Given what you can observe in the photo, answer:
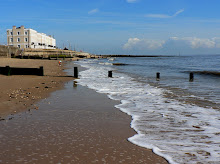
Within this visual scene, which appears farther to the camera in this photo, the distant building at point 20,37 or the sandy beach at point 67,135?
the distant building at point 20,37

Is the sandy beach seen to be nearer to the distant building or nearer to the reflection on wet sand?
the reflection on wet sand

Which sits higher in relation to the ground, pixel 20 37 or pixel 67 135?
pixel 20 37

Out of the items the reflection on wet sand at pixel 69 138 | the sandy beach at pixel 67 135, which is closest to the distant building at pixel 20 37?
the sandy beach at pixel 67 135

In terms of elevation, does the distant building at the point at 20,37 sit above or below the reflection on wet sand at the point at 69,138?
above

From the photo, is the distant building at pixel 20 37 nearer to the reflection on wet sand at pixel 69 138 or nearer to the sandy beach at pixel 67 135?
the sandy beach at pixel 67 135

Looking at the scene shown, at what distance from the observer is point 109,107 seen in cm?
817

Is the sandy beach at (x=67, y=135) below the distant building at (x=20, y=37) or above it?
below

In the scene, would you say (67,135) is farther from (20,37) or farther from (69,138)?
(20,37)

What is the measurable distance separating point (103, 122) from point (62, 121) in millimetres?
1138

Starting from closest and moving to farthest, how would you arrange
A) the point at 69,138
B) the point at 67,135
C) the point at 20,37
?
1. the point at 69,138
2. the point at 67,135
3. the point at 20,37

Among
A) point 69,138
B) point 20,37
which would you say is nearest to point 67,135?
point 69,138

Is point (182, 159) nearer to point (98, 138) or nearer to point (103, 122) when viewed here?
point (98, 138)

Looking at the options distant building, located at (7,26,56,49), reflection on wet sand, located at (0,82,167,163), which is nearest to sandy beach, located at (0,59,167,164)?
reflection on wet sand, located at (0,82,167,163)

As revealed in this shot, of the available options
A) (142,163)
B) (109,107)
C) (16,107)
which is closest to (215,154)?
(142,163)
